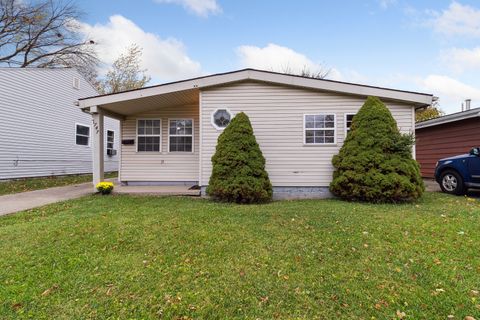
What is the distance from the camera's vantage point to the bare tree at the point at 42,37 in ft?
58.3

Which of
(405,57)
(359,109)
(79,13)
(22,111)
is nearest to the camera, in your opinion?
(359,109)

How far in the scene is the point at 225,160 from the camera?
22.2 ft

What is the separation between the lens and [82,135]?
50.0 feet

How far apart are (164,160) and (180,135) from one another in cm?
109

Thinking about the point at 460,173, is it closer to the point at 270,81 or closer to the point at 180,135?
the point at 270,81

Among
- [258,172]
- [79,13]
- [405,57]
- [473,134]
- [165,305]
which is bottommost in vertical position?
[165,305]

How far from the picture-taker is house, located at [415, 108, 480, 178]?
954 centimetres

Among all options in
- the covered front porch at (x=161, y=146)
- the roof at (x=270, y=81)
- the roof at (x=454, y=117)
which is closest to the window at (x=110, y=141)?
the covered front porch at (x=161, y=146)

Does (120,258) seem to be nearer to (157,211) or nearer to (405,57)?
(157,211)

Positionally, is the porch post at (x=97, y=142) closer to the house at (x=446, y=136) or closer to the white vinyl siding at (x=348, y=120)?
the white vinyl siding at (x=348, y=120)

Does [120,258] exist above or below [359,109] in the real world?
below

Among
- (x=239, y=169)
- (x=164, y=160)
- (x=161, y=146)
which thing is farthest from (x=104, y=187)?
(x=239, y=169)

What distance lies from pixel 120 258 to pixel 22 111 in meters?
11.9

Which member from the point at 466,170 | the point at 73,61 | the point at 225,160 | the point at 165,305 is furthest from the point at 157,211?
the point at 73,61
